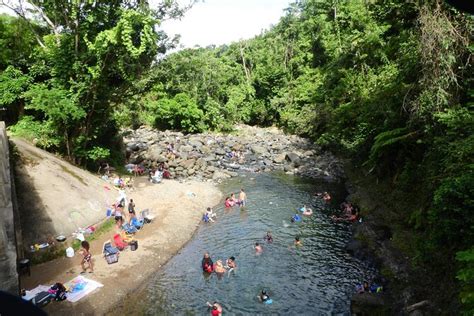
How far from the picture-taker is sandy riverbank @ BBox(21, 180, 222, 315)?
15.4 m

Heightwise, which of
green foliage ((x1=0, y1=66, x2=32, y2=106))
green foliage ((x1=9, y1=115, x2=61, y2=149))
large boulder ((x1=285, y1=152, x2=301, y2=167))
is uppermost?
green foliage ((x1=0, y1=66, x2=32, y2=106))

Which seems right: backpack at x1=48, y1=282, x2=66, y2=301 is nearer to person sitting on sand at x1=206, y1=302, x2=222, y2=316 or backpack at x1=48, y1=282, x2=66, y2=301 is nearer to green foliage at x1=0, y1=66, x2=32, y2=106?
person sitting on sand at x1=206, y1=302, x2=222, y2=316

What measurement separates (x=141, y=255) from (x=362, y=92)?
931 inches

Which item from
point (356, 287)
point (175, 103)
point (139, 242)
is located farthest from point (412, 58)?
point (175, 103)

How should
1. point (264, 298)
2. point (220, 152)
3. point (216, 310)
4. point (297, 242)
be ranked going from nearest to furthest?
1. point (216, 310)
2. point (264, 298)
3. point (297, 242)
4. point (220, 152)

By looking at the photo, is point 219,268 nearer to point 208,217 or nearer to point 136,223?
point 136,223

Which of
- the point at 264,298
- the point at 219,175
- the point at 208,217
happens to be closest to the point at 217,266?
the point at 264,298

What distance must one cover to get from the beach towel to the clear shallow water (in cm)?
247

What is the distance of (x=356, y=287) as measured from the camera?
16812 mm

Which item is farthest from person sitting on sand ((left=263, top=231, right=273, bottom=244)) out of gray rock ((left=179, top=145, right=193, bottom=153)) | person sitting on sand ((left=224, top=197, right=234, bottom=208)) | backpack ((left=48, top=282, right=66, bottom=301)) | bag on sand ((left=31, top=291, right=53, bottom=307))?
gray rock ((left=179, top=145, right=193, bottom=153))

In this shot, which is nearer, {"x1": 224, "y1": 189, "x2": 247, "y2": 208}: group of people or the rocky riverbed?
{"x1": 224, "y1": 189, "x2": 247, "y2": 208}: group of people

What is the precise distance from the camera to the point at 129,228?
21.5 metres

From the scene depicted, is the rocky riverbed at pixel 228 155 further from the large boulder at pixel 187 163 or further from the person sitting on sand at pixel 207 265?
the person sitting on sand at pixel 207 265

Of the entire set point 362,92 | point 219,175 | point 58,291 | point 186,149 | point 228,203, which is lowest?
point 58,291
